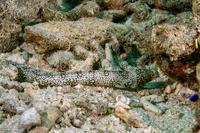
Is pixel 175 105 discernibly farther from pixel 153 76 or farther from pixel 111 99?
pixel 111 99

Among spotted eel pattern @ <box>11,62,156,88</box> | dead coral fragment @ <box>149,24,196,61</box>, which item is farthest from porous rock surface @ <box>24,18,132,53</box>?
dead coral fragment @ <box>149,24,196,61</box>

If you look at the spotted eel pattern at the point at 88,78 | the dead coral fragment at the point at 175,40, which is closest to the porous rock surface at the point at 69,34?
the spotted eel pattern at the point at 88,78

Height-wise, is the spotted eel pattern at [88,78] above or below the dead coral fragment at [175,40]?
below

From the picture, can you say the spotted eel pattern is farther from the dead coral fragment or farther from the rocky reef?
the dead coral fragment

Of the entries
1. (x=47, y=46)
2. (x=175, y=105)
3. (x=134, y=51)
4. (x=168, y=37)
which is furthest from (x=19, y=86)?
(x=134, y=51)

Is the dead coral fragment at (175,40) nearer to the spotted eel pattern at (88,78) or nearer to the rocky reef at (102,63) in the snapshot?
the rocky reef at (102,63)

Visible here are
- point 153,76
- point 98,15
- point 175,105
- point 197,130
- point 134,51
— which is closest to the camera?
point 197,130

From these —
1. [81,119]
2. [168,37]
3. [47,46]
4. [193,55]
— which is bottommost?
[81,119]
